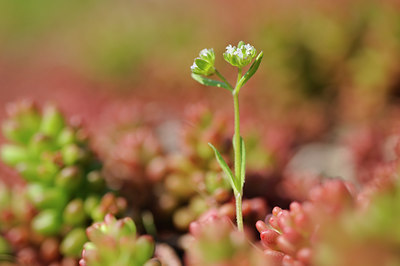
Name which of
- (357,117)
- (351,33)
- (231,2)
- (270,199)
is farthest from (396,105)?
(231,2)

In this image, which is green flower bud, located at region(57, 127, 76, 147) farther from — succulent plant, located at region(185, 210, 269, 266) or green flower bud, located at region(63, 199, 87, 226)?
succulent plant, located at region(185, 210, 269, 266)

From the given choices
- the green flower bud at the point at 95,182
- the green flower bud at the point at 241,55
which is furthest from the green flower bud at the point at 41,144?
the green flower bud at the point at 241,55

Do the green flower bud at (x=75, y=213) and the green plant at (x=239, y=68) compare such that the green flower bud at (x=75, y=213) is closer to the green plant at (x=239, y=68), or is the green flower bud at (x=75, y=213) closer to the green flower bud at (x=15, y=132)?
the green flower bud at (x=15, y=132)

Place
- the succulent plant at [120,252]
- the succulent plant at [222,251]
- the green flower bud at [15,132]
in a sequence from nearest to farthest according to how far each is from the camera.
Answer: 1. the succulent plant at [222,251]
2. the succulent plant at [120,252]
3. the green flower bud at [15,132]

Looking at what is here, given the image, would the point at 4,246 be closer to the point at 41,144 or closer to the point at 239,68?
the point at 41,144

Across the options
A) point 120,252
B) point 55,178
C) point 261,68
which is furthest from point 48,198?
point 261,68

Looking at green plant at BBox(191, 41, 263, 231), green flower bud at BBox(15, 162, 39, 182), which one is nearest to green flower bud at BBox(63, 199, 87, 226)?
green flower bud at BBox(15, 162, 39, 182)
